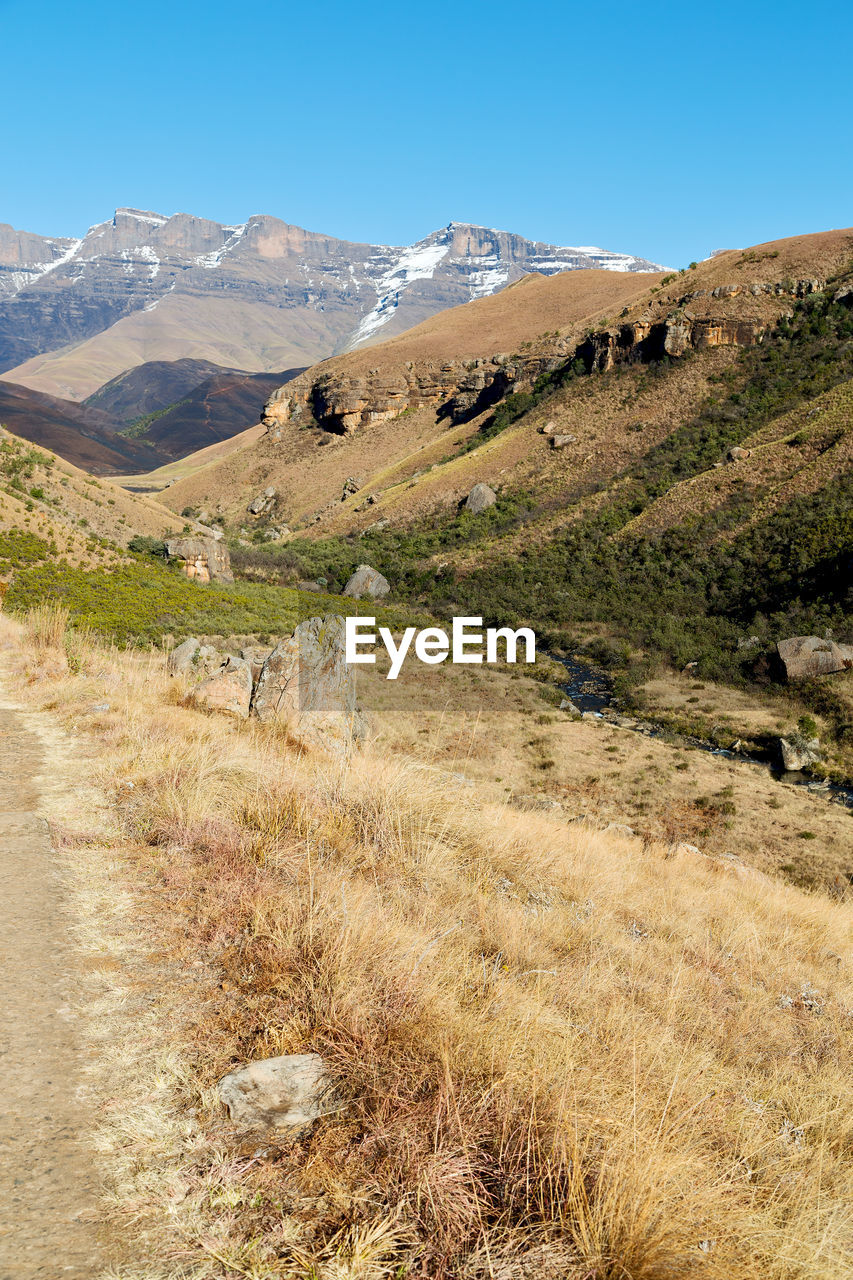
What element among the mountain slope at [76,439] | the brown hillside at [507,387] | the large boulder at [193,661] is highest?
the mountain slope at [76,439]

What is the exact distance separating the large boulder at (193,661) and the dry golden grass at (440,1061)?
6462 millimetres

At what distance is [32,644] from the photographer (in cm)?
1090

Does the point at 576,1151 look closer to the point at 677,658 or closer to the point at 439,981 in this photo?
the point at 439,981

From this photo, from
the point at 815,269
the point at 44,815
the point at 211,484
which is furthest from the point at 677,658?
the point at 211,484

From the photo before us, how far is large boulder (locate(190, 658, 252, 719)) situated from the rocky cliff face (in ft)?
147

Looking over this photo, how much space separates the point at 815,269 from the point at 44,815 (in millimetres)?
57332

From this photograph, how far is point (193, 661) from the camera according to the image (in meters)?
13.3

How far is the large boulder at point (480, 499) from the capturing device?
44.5m

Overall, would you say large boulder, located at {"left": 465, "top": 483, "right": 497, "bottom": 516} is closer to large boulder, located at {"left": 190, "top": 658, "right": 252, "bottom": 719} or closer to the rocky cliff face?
the rocky cliff face

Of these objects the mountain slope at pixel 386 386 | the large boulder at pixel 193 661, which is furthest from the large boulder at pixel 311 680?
the mountain slope at pixel 386 386

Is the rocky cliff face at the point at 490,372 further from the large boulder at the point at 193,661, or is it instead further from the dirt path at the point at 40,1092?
the dirt path at the point at 40,1092

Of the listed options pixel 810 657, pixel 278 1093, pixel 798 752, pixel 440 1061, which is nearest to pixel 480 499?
pixel 810 657

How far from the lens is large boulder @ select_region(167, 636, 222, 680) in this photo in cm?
→ 1216

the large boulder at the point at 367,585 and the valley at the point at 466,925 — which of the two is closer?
the valley at the point at 466,925
